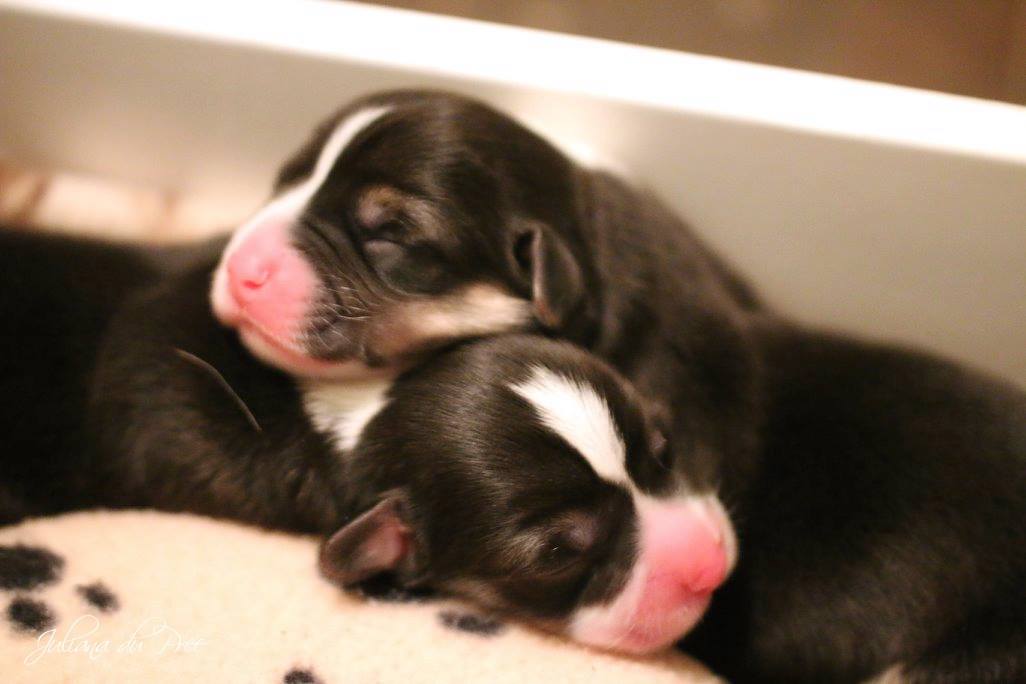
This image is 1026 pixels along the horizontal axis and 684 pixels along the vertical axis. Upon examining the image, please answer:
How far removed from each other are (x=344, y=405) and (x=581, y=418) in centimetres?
50

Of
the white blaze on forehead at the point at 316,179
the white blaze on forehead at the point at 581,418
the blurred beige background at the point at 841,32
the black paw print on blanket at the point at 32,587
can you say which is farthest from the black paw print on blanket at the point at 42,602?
the blurred beige background at the point at 841,32

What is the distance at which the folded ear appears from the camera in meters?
1.63

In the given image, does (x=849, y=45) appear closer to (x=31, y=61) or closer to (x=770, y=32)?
(x=770, y=32)

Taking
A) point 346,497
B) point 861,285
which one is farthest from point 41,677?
point 861,285

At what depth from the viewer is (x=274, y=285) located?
1729mm

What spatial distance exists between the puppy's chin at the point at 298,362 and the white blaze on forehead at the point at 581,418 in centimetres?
37

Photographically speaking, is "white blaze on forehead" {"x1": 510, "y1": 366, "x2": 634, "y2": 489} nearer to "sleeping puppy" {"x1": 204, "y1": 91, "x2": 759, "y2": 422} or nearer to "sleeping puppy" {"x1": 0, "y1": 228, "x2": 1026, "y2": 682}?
"sleeping puppy" {"x1": 0, "y1": 228, "x2": 1026, "y2": 682}

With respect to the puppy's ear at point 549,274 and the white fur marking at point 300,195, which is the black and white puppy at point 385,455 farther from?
the white fur marking at point 300,195

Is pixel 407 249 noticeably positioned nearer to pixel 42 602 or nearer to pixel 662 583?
pixel 662 583

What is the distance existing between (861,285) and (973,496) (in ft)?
2.69

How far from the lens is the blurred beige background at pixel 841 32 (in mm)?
2480

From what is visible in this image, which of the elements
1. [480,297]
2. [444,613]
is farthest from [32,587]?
[480,297]

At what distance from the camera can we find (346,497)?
1758 mm

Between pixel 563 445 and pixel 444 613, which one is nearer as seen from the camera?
pixel 563 445
